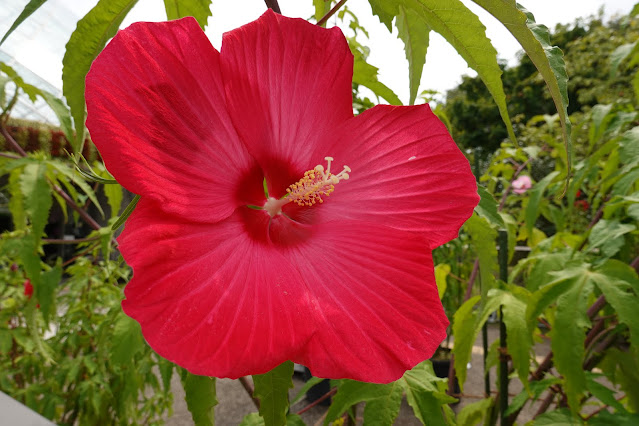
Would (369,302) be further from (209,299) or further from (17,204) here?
(17,204)

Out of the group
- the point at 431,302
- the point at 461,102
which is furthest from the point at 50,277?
the point at 461,102

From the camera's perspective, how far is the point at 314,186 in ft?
0.68

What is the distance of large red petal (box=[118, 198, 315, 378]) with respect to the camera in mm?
136

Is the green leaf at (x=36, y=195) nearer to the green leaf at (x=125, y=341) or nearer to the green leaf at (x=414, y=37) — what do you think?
the green leaf at (x=125, y=341)

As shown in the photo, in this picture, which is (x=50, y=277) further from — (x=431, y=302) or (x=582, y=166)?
(x=582, y=166)

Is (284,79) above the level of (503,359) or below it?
above

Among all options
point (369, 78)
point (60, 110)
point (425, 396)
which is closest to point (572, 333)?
point (425, 396)

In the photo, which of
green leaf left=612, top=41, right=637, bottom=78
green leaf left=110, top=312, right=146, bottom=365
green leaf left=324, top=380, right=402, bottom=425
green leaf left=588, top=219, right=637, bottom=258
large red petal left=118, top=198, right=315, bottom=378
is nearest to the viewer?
large red petal left=118, top=198, right=315, bottom=378

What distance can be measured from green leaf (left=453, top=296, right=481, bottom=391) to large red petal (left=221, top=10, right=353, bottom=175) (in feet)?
1.48

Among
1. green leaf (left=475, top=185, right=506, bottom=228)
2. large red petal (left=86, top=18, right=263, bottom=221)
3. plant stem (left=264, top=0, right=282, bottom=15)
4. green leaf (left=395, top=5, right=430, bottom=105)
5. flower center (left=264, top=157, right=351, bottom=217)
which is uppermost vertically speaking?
plant stem (left=264, top=0, right=282, bottom=15)

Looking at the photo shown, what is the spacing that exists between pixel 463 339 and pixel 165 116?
21.6 inches

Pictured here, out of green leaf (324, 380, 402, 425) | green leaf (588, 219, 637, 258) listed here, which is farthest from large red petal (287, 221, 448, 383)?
green leaf (588, 219, 637, 258)

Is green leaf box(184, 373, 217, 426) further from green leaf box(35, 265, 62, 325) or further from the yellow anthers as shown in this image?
green leaf box(35, 265, 62, 325)

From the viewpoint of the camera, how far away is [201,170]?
177mm
